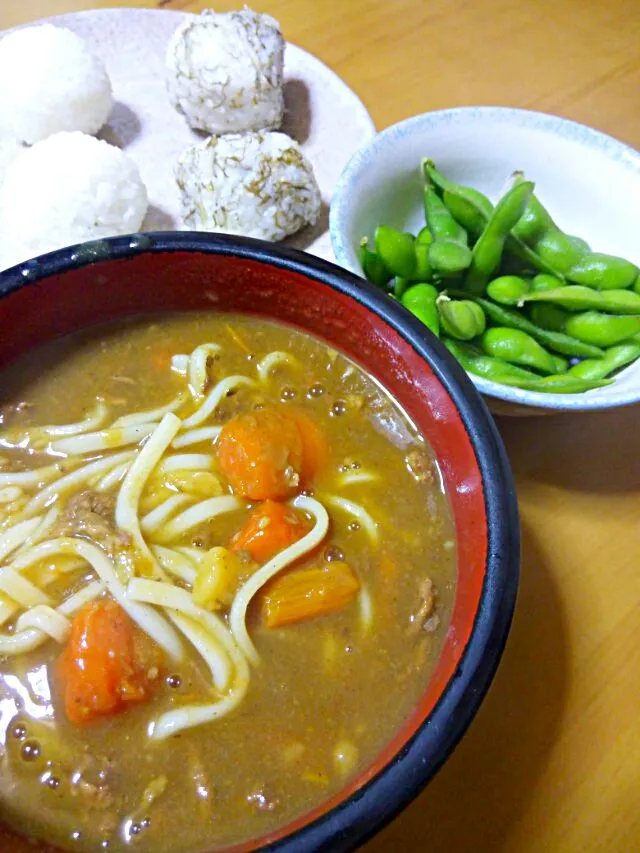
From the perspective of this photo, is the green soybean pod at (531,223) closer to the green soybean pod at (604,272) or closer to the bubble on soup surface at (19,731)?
the green soybean pod at (604,272)

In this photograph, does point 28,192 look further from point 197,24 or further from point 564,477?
point 564,477

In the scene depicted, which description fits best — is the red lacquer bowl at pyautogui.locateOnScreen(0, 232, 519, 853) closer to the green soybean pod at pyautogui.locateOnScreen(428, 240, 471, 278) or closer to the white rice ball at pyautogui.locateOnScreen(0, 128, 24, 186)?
the green soybean pod at pyautogui.locateOnScreen(428, 240, 471, 278)

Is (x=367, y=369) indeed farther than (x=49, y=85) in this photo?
No

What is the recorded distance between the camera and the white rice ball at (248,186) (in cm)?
154

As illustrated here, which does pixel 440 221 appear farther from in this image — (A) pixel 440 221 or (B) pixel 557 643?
(B) pixel 557 643

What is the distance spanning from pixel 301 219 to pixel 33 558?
0.94m

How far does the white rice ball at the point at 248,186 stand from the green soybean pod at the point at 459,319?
0.43 metres

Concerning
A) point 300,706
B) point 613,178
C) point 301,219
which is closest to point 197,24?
point 301,219

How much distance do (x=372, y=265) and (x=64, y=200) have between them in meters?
0.64

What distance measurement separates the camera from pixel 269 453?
40.8 inches

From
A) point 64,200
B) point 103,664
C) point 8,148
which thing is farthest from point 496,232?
point 8,148

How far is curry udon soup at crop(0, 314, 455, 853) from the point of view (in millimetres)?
845

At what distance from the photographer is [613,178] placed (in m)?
1.52

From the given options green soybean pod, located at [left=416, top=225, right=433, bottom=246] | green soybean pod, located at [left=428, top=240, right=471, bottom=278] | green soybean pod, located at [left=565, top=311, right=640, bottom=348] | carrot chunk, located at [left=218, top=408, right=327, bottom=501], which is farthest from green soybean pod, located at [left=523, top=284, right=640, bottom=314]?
carrot chunk, located at [left=218, top=408, right=327, bottom=501]
